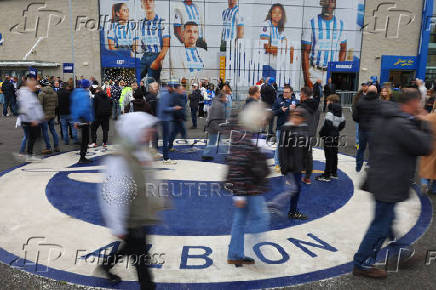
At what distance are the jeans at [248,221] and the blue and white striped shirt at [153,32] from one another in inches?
927

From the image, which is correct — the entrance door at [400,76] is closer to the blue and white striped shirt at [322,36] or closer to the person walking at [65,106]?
the blue and white striped shirt at [322,36]

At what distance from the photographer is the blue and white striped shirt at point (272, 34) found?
85.6 ft

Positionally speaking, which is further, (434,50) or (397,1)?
(434,50)

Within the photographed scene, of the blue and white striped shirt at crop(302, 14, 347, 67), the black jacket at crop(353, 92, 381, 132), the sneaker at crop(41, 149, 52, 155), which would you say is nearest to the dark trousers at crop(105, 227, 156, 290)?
the black jacket at crop(353, 92, 381, 132)

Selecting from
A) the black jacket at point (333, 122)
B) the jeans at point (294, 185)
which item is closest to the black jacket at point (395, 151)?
the jeans at point (294, 185)

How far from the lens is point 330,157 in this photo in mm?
6988

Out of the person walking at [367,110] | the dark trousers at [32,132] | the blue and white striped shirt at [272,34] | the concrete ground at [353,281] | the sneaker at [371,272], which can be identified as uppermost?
the blue and white striped shirt at [272,34]

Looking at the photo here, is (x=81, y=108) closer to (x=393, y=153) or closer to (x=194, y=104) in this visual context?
(x=393, y=153)

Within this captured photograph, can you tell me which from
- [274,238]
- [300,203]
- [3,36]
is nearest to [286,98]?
[300,203]

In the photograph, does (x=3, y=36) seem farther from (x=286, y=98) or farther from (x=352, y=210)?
(x=352, y=210)

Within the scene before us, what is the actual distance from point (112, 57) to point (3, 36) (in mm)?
9661

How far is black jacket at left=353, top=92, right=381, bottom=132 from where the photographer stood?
20.6ft

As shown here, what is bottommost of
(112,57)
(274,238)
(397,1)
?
(274,238)

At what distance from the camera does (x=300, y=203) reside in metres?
5.82
